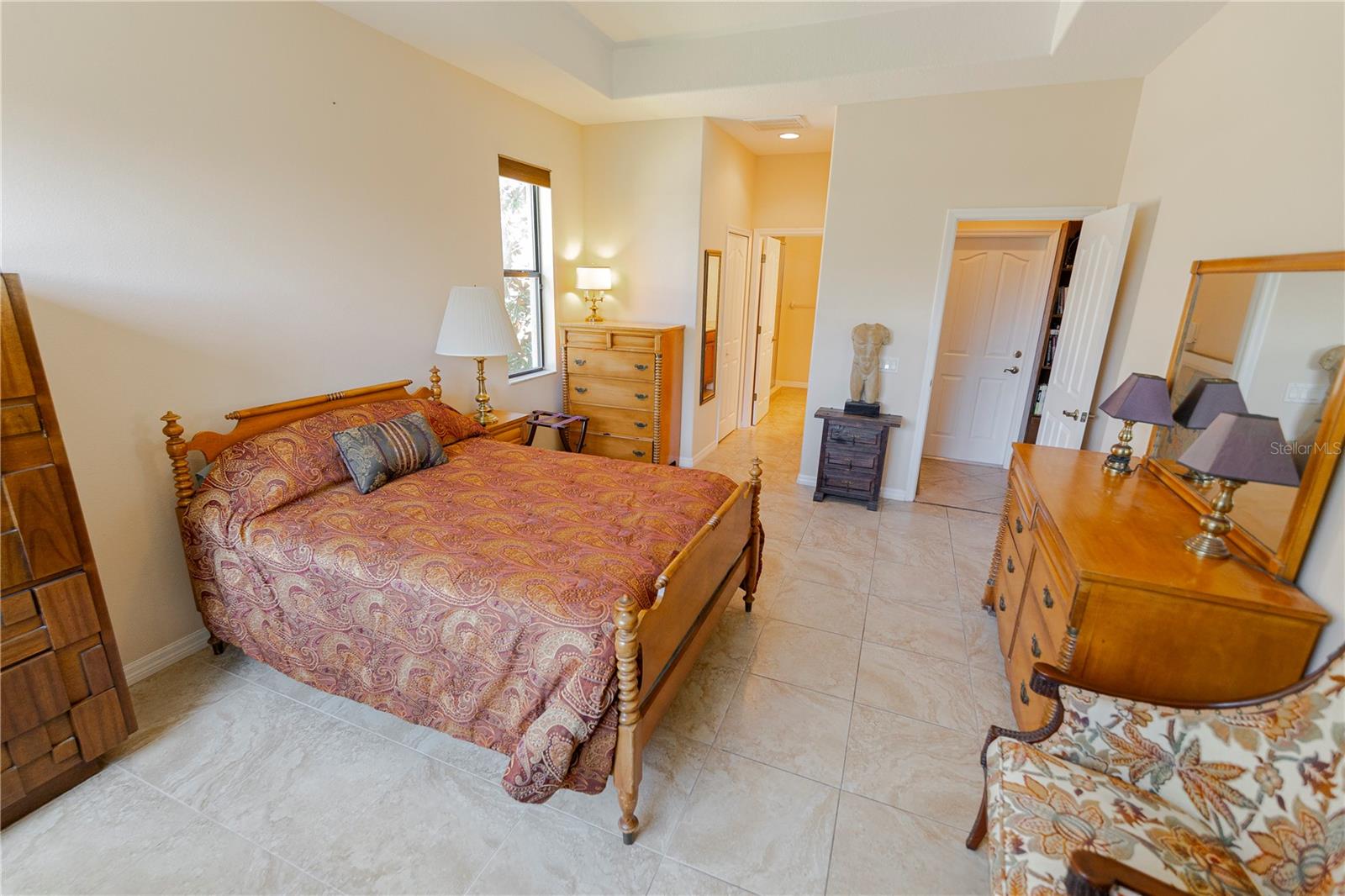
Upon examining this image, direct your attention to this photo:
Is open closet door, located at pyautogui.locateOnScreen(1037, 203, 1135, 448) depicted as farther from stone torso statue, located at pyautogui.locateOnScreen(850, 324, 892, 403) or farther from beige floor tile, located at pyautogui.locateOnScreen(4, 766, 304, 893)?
beige floor tile, located at pyautogui.locateOnScreen(4, 766, 304, 893)

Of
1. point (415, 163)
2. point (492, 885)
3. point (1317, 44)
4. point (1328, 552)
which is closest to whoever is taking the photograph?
point (1328, 552)

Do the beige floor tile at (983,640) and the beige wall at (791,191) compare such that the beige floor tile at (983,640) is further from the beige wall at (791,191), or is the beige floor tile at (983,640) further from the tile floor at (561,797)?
the beige wall at (791,191)

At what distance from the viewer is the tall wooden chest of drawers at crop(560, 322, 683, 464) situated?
446cm

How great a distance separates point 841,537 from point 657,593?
2294 mm

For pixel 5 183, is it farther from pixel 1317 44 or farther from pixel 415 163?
pixel 1317 44

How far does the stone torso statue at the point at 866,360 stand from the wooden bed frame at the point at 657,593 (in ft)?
6.04

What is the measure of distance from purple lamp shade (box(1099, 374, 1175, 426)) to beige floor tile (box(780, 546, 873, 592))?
4.87 feet

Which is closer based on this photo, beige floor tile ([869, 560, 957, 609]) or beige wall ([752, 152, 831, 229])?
beige floor tile ([869, 560, 957, 609])

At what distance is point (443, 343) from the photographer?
329 cm

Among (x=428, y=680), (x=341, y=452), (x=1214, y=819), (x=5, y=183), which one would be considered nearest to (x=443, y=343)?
(x=341, y=452)

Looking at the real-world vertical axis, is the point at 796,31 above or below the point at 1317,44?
above

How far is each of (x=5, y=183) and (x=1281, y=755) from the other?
3.80 m

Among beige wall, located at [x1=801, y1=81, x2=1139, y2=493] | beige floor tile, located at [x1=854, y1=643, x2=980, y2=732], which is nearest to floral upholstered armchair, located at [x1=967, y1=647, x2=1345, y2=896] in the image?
beige floor tile, located at [x1=854, y1=643, x2=980, y2=732]

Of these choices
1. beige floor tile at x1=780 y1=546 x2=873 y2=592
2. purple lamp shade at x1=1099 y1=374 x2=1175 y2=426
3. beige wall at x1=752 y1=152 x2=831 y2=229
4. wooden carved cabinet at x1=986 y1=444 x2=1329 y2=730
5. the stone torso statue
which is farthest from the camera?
beige wall at x1=752 y1=152 x2=831 y2=229
